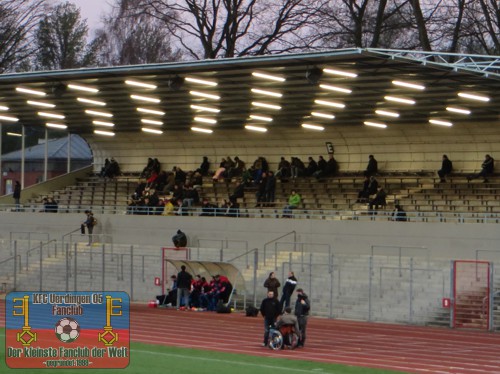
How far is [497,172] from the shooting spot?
41375 mm

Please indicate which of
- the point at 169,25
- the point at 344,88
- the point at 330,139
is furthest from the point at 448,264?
the point at 169,25

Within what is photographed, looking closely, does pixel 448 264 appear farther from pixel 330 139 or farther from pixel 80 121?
pixel 80 121

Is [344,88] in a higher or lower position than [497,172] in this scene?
higher

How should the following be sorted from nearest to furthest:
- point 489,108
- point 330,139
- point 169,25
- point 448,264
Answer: point 448,264 < point 489,108 < point 330,139 < point 169,25

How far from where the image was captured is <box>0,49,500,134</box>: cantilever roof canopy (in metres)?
31.6

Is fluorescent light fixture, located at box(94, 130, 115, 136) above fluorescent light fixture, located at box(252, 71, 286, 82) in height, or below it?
below

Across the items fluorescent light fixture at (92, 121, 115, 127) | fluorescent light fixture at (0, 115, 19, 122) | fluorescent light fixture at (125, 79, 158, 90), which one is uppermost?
fluorescent light fixture at (125, 79, 158, 90)

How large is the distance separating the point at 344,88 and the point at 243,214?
7181mm

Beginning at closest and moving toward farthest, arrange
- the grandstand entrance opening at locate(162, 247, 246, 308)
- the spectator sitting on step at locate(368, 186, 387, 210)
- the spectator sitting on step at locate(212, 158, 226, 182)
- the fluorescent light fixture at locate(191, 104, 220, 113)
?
the grandstand entrance opening at locate(162, 247, 246, 308) < the spectator sitting on step at locate(368, 186, 387, 210) < the fluorescent light fixture at locate(191, 104, 220, 113) < the spectator sitting on step at locate(212, 158, 226, 182)

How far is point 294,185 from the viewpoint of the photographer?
148 feet

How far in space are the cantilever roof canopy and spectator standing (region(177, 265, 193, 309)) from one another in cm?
606

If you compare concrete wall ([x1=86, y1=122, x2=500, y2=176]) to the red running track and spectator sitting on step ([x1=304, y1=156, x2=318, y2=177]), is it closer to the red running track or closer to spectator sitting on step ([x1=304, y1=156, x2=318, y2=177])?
spectator sitting on step ([x1=304, y1=156, x2=318, y2=177])

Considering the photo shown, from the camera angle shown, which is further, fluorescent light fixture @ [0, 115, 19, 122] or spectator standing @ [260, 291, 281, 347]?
fluorescent light fixture @ [0, 115, 19, 122]

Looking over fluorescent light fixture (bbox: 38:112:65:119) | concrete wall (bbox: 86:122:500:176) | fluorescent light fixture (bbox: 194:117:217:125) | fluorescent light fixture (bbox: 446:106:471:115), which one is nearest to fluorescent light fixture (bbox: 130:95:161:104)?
fluorescent light fixture (bbox: 194:117:217:125)
